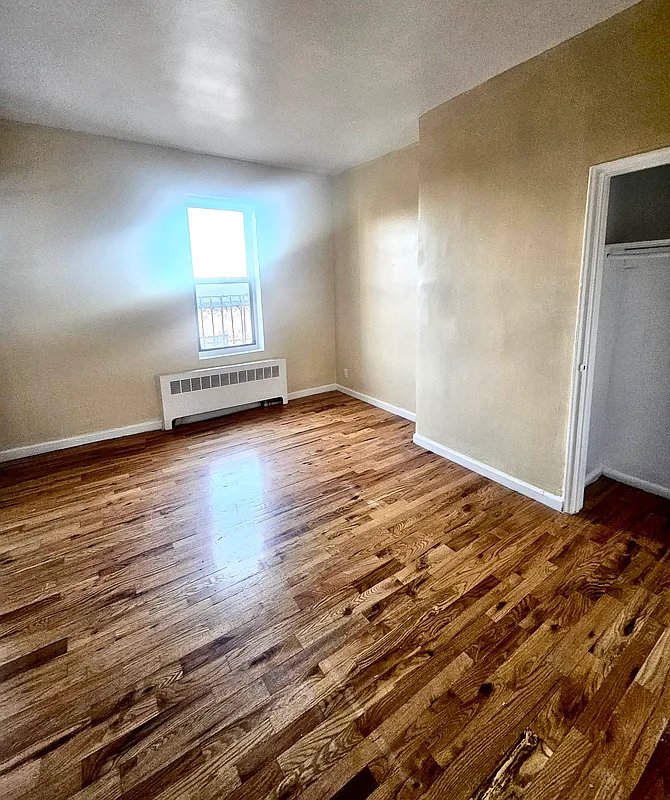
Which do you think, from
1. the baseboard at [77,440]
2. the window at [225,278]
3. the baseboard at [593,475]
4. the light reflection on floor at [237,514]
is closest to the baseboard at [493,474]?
the baseboard at [593,475]

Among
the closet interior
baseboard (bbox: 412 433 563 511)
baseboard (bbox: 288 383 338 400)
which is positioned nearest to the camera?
the closet interior

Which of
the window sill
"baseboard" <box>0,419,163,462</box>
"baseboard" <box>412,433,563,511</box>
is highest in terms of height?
the window sill

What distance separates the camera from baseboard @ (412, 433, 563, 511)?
104 inches

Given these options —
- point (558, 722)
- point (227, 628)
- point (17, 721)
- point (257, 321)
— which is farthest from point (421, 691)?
point (257, 321)

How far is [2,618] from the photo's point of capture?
1.88 metres

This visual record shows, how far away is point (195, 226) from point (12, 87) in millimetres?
1753

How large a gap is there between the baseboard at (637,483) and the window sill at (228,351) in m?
3.56

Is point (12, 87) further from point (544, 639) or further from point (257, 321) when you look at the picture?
point (544, 639)

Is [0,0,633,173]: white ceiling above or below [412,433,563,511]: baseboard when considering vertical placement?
above

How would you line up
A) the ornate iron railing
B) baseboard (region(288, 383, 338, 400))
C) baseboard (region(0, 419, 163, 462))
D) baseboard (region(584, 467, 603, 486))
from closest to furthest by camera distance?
baseboard (region(584, 467, 603, 486)), baseboard (region(0, 419, 163, 462)), the ornate iron railing, baseboard (region(288, 383, 338, 400))

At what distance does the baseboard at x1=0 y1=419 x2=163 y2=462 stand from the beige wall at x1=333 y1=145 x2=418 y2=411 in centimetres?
245

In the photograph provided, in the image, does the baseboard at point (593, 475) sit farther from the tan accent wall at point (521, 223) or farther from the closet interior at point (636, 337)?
the tan accent wall at point (521, 223)

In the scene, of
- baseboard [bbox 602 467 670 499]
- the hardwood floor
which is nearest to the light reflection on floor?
the hardwood floor

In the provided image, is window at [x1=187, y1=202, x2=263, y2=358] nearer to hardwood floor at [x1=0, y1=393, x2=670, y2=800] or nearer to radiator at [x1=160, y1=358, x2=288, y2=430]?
radiator at [x1=160, y1=358, x2=288, y2=430]
